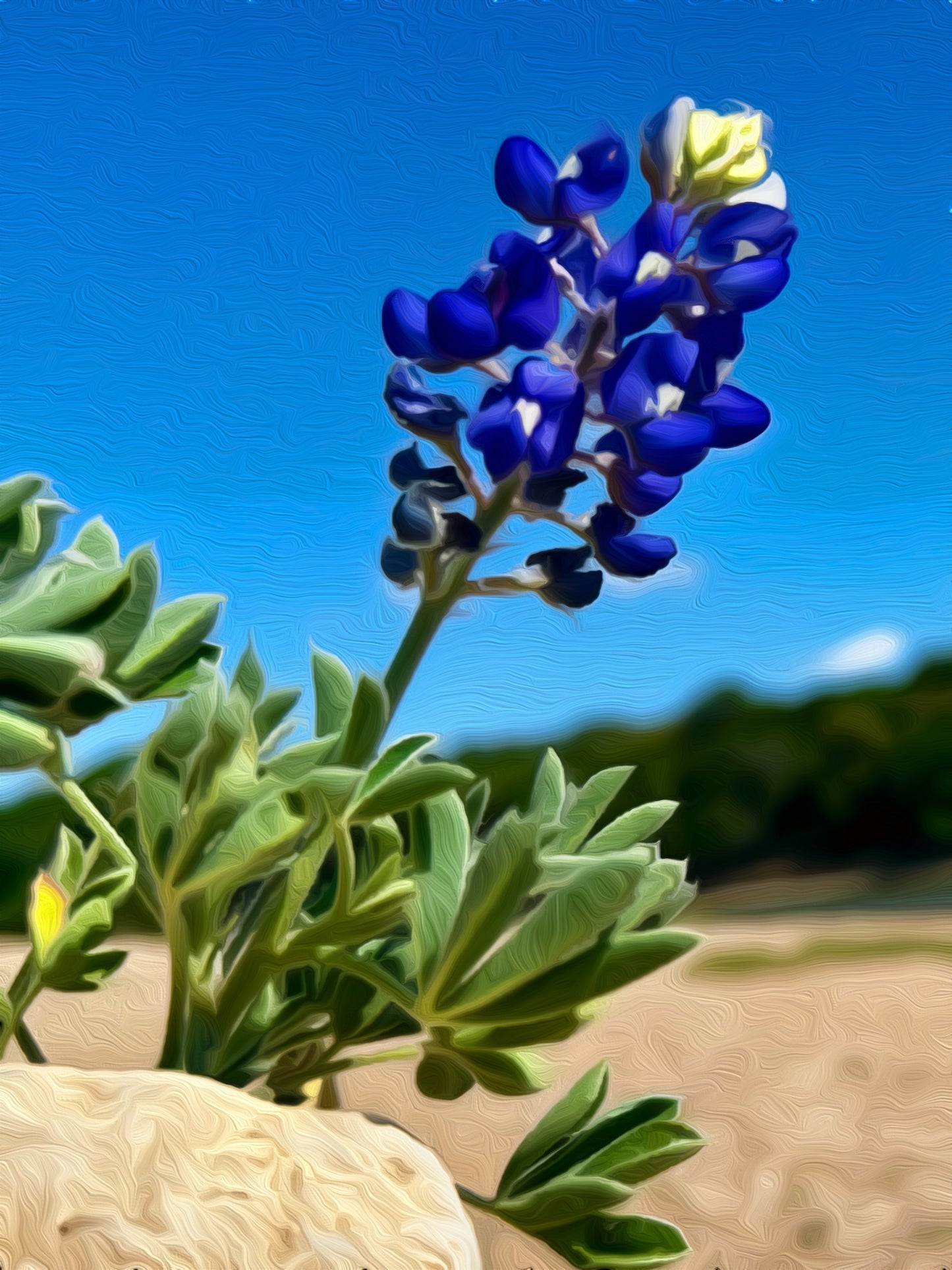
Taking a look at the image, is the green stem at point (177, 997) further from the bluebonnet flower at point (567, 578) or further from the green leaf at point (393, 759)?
the bluebonnet flower at point (567, 578)

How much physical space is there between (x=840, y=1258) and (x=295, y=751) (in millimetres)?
1190

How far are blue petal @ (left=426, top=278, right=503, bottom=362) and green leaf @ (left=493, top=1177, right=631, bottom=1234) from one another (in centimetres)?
82

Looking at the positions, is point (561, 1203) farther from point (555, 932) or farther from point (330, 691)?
point (330, 691)

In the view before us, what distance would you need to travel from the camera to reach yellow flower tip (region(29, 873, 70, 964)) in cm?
131

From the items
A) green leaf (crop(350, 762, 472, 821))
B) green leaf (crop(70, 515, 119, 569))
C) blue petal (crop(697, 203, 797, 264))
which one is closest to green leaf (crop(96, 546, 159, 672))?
green leaf (crop(70, 515, 119, 569))

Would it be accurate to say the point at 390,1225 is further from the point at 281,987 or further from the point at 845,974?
the point at 845,974

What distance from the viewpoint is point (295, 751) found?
1.25m

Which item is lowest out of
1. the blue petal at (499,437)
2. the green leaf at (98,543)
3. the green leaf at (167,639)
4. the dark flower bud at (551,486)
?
the green leaf at (167,639)

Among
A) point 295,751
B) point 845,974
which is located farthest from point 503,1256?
point 845,974

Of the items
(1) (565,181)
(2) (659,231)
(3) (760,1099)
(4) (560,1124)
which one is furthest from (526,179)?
(3) (760,1099)

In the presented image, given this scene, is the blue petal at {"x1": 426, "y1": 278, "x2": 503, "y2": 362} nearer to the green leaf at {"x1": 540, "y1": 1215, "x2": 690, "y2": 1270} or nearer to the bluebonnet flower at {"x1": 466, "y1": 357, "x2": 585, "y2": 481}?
the bluebonnet flower at {"x1": 466, "y1": 357, "x2": 585, "y2": 481}

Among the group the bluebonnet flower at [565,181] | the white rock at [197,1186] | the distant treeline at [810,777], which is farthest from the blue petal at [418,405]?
the distant treeline at [810,777]

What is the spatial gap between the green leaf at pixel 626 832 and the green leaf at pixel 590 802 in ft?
0.12

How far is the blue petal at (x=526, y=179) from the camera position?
54.2 inches
